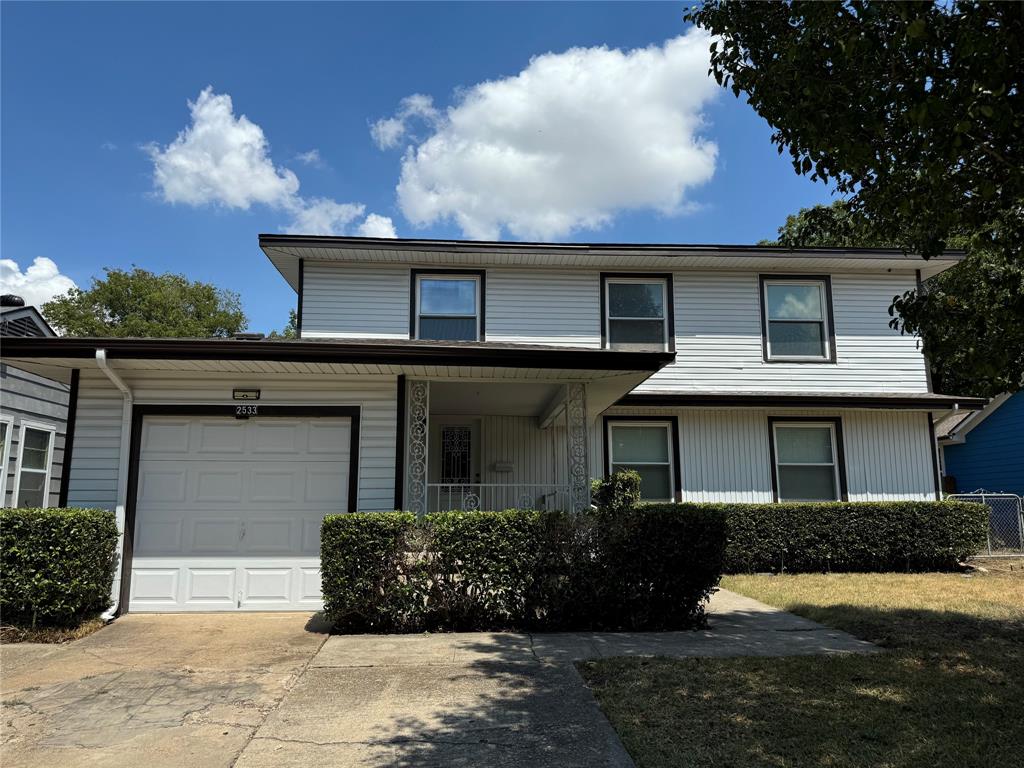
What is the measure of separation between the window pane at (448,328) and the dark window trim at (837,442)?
6022 millimetres

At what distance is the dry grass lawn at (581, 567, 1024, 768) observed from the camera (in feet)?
12.4

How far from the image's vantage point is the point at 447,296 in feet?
40.9

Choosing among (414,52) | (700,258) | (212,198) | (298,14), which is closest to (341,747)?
(298,14)

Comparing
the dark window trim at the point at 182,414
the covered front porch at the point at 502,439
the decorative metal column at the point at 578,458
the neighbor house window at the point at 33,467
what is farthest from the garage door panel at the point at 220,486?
the neighbor house window at the point at 33,467

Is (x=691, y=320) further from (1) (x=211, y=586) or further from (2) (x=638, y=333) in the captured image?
(1) (x=211, y=586)

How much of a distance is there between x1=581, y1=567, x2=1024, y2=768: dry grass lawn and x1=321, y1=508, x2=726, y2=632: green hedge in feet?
4.38

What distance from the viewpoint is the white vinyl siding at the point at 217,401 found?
7.84 m

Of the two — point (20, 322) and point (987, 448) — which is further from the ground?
point (20, 322)

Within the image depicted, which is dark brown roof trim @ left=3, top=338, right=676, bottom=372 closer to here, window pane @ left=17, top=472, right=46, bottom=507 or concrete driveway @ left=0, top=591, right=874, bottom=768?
concrete driveway @ left=0, top=591, right=874, bottom=768

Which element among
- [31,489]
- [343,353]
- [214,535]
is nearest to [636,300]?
[343,353]

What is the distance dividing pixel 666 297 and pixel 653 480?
357 centimetres

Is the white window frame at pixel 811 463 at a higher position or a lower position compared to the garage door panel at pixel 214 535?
higher

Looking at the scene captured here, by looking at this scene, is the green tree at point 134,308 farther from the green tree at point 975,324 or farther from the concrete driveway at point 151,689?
the green tree at point 975,324

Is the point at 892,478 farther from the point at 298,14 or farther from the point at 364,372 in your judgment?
the point at 298,14
